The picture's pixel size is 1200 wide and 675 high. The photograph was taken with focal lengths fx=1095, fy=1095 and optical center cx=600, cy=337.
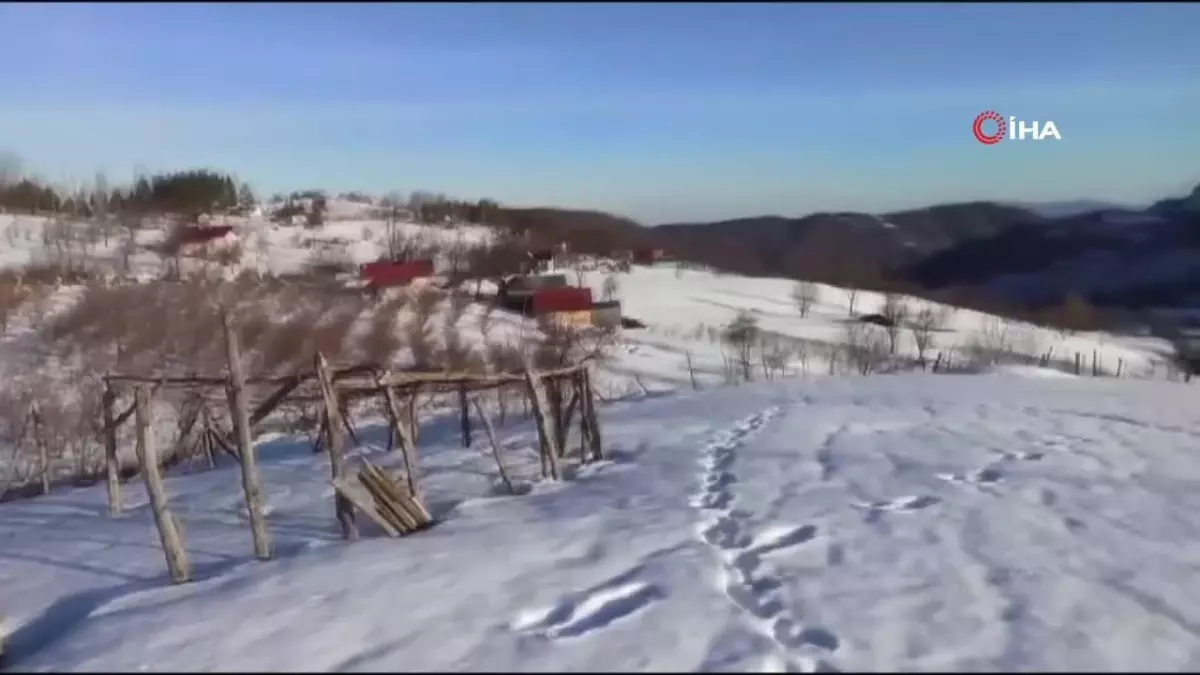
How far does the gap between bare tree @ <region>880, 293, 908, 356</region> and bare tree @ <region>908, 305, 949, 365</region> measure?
1.89 feet

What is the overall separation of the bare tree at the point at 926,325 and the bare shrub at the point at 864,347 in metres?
1.41

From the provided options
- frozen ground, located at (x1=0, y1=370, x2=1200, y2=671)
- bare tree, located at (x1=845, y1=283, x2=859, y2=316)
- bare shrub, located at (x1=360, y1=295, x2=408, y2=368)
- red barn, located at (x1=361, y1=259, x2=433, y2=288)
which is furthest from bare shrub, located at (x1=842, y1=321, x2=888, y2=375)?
frozen ground, located at (x1=0, y1=370, x2=1200, y2=671)

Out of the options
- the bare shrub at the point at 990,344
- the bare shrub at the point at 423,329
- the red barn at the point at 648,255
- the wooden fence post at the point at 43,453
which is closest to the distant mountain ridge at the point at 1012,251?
the red barn at the point at 648,255

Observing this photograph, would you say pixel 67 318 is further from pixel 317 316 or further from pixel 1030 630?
pixel 1030 630

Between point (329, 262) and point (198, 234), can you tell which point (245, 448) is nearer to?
point (198, 234)

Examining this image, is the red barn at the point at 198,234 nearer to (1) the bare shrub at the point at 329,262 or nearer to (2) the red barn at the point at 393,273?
(1) the bare shrub at the point at 329,262

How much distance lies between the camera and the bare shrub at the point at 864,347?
122 feet

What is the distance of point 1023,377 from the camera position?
24562 millimetres

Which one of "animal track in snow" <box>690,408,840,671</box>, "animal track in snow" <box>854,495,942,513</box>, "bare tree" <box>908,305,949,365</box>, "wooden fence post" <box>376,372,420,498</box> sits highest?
"wooden fence post" <box>376,372,420,498</box>

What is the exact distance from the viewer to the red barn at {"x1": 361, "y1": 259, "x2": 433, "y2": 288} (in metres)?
45.3

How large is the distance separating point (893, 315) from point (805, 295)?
7.26 meters

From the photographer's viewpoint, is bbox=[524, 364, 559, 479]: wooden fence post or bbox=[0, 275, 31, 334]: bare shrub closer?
bbox=[524, 364, 559, 479]: wooden fence post

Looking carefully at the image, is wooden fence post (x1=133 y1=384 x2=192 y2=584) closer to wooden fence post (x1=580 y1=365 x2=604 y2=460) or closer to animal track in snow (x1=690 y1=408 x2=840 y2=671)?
animal track in snow (x1=690 y1=408 x2=840 y2=671)

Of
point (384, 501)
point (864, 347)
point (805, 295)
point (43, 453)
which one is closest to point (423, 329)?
point (864, 347)
